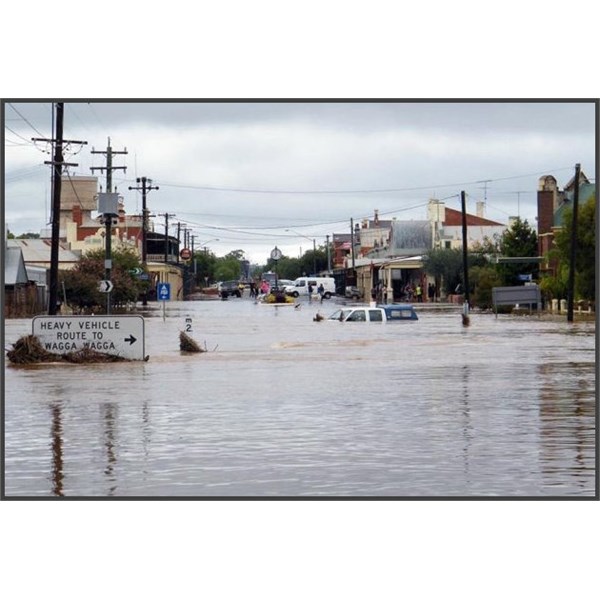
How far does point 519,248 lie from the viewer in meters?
101

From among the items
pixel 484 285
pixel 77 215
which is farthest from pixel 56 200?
pixel 77 215

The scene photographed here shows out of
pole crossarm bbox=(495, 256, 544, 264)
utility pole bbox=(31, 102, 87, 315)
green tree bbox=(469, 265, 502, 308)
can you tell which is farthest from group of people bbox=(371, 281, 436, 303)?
utility pole bbox=(31, 102, 87, 315)

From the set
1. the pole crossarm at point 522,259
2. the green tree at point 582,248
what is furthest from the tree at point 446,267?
the green tree at point 582,248

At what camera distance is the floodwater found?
17.0m

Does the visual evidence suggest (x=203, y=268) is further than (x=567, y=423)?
Yes

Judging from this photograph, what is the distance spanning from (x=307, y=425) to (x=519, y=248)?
261 feet

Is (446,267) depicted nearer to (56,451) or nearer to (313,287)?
(313,287)

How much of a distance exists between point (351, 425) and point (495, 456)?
4459mm

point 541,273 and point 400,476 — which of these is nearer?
point 400,476

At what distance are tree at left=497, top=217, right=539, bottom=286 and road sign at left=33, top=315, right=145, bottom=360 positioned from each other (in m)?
61.6

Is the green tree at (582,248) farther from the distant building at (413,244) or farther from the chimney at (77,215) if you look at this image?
the chimney at (77,215)

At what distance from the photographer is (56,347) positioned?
36.5 metres
